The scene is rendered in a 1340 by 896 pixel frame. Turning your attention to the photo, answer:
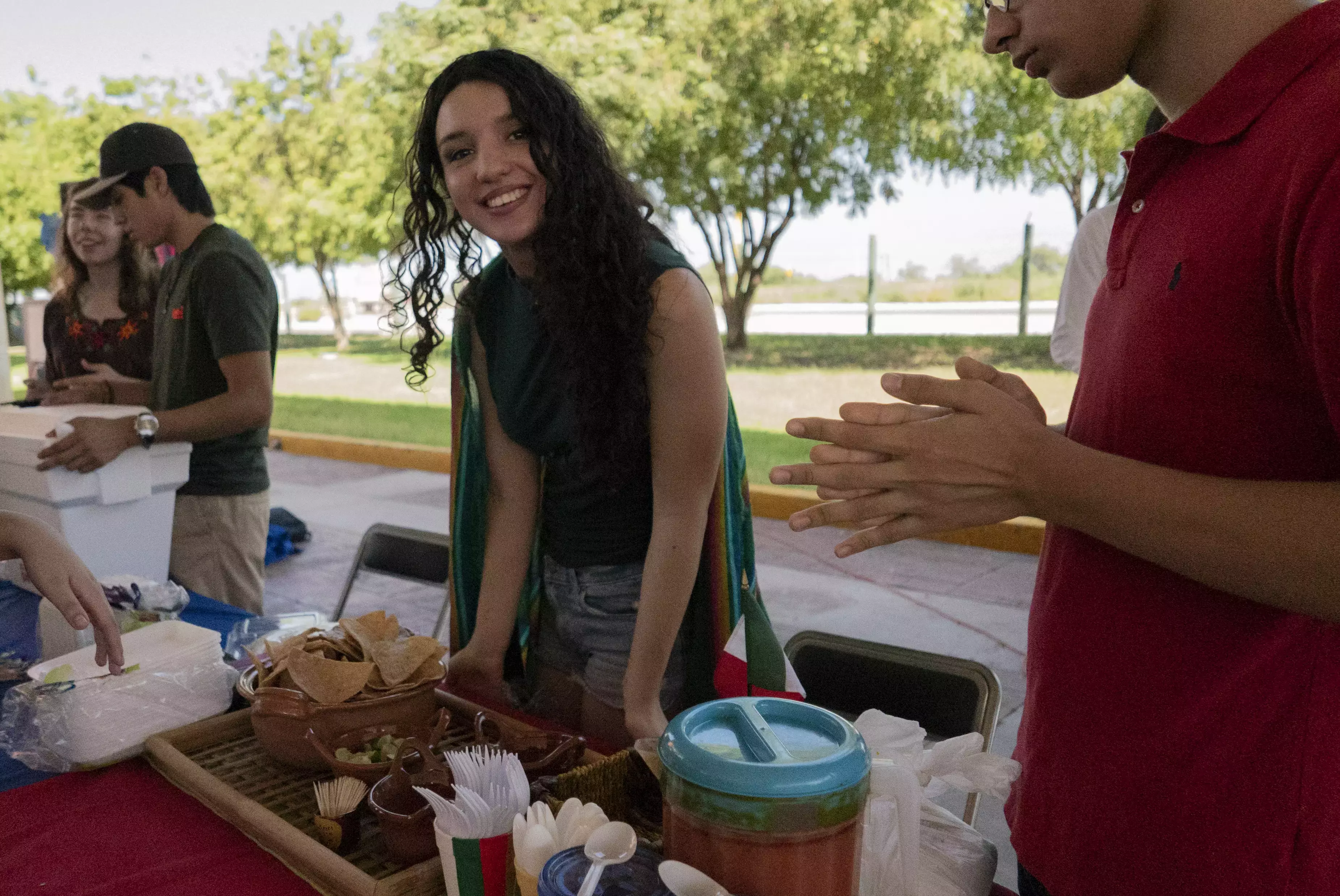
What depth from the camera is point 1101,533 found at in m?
0.74

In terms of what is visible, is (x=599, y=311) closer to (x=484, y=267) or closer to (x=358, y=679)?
(x=484, y=267)

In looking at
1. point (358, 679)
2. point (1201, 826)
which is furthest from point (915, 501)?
point (358, 679)

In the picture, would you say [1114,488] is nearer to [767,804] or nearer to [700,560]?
[767,804]

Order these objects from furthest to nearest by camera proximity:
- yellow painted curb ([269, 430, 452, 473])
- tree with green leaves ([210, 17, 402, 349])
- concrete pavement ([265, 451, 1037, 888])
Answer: tree with green leaves ([210, 17, 402, 349])
yellow painted curb ([269, 430, 452, 473])
concrete pavement ([265, 451, 1037, 888])

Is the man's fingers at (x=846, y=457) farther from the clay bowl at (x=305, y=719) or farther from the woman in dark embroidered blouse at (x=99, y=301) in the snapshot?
the woman in dark embroidered blouse at (x=99, y=301)

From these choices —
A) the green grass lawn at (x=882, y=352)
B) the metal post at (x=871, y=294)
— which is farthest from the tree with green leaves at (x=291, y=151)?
the metal post at (x=871, y=294)

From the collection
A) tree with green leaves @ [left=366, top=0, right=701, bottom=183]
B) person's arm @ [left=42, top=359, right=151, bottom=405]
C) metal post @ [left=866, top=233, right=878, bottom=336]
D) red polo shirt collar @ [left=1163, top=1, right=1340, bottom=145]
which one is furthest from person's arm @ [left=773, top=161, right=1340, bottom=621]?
metal post @ [left=866, top=233, right=878, bottom=336]

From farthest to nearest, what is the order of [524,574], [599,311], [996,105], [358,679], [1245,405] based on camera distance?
[996,105] → [524,574] → [599,311] → [358,679] → [1245,405]

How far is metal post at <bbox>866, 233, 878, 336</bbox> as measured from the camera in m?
13.4

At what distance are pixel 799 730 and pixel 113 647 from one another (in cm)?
106

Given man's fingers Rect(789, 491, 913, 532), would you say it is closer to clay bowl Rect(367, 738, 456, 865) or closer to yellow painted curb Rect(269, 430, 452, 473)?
clay bowl Rect(367, 738, 456, 865)

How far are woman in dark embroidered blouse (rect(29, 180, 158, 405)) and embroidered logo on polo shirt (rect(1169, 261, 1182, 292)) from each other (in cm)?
280

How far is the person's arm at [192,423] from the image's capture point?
2.19m

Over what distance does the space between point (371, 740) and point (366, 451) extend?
860cm
